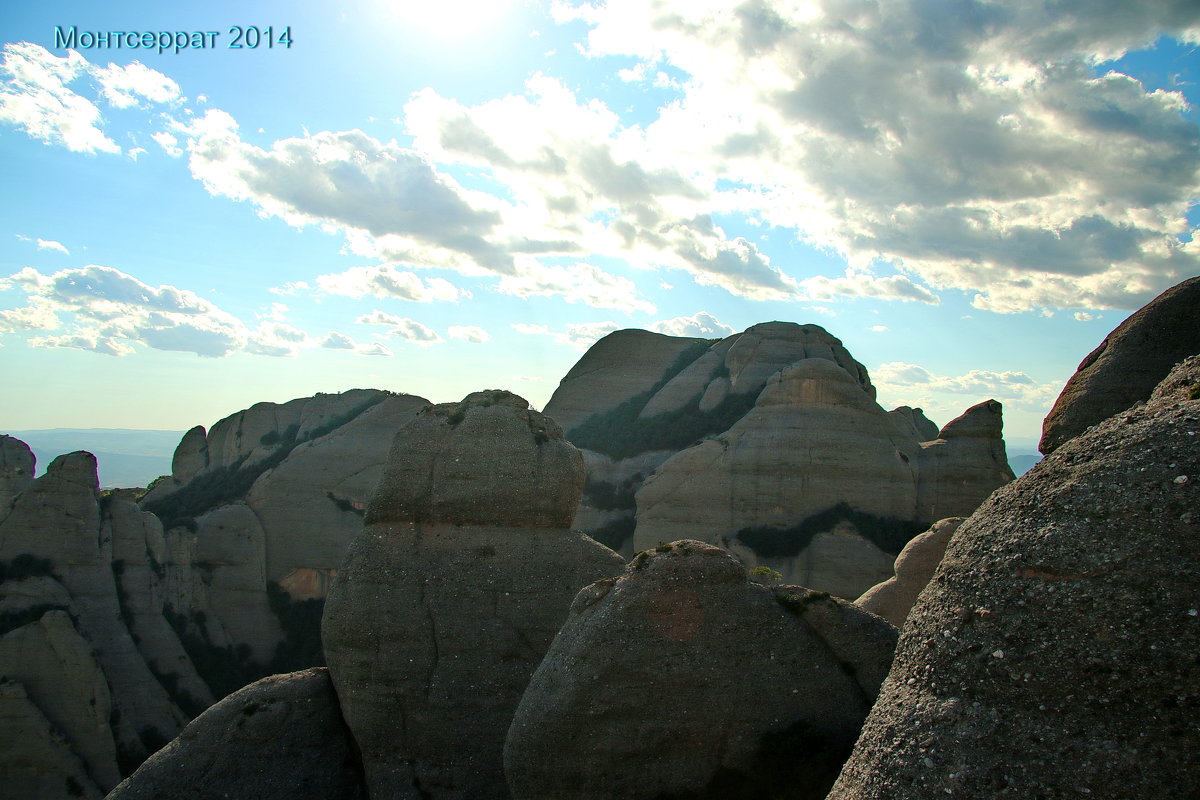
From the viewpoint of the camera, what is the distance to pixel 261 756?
13109 millimetres

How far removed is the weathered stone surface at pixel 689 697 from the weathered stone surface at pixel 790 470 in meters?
24.9

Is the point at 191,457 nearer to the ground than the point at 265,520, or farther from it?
farther from it

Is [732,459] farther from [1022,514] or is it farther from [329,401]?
[1022,514]

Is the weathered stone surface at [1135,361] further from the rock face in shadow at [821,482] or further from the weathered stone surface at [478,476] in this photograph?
the rock face in shadow at [821,482]

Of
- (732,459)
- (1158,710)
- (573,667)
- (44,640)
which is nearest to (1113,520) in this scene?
(1158,710)

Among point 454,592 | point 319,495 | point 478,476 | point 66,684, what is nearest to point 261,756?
point 454,592

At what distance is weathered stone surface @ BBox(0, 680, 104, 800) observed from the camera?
78.3 ft

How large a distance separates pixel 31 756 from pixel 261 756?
52.1 feet

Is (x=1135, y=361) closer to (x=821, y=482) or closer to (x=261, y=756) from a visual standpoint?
(x=261, y=756)

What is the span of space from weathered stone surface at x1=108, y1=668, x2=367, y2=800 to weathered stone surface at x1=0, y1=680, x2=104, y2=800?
14.3 metres

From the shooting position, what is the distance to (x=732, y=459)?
121ft

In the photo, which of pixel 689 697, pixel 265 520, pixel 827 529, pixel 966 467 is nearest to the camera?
pixel 689 697

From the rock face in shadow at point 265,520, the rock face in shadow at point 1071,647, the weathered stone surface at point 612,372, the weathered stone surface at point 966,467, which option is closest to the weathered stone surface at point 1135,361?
the rock face in shadow at point 1071,647

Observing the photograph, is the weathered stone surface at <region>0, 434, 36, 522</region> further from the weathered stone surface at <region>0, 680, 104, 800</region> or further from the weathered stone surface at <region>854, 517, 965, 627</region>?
the weathered stone surface at <region>854, 517, 965, 627</region>
